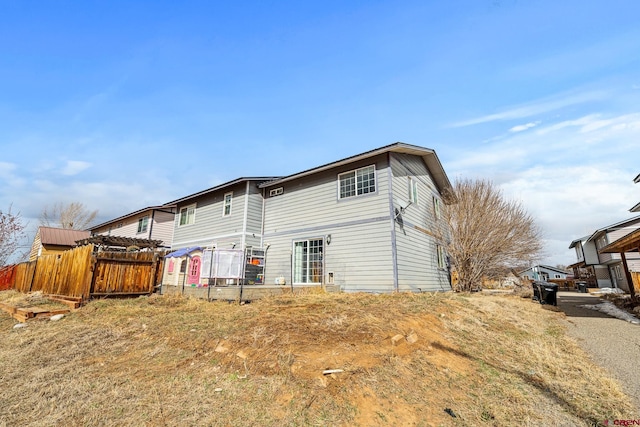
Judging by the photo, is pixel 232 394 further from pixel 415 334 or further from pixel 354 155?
pixel 354 155

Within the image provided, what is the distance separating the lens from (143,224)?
76.9 feet

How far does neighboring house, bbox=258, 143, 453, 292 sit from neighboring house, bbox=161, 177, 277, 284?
2.06 feet

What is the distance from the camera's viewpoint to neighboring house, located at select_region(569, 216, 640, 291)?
26.7 meters

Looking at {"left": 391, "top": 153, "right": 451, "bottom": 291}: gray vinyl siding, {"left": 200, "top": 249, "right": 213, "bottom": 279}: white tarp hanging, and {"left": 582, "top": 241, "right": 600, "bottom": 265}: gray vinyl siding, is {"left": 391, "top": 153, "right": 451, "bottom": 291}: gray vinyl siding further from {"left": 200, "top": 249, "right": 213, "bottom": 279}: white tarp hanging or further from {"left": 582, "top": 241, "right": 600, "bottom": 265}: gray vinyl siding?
{"left": 582, "top": 241, "right": 600, "bottom": 265}: gray vinyl siding

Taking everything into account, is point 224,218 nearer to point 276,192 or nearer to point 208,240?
point 208,240

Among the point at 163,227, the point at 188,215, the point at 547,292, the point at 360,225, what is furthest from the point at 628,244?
the point at 163,227

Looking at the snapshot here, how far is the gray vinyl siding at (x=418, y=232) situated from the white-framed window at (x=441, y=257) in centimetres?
31

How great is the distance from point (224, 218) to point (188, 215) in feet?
12.9

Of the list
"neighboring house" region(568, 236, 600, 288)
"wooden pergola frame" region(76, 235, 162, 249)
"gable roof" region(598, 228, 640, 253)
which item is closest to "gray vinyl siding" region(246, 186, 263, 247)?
"wooden pergola frame" region(76, 235, 162, 249)

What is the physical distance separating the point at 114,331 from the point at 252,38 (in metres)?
10.4

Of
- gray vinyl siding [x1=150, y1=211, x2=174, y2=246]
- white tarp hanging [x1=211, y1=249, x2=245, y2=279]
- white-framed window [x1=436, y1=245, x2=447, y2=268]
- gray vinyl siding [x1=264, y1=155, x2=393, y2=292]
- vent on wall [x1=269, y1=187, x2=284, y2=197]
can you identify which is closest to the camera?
gray vinyl siding [x1=264, y1=155, x2=393, y2=292]

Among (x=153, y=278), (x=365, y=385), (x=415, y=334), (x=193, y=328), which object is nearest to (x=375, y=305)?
(x=415, y=334)

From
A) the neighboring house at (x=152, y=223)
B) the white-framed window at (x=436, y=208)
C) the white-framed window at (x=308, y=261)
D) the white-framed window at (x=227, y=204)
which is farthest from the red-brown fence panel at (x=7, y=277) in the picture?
the white-framed window at (x=436, y=208)

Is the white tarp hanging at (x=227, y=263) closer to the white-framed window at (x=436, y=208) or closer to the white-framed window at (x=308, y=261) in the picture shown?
the white-framed window at (x=308, y=261)
